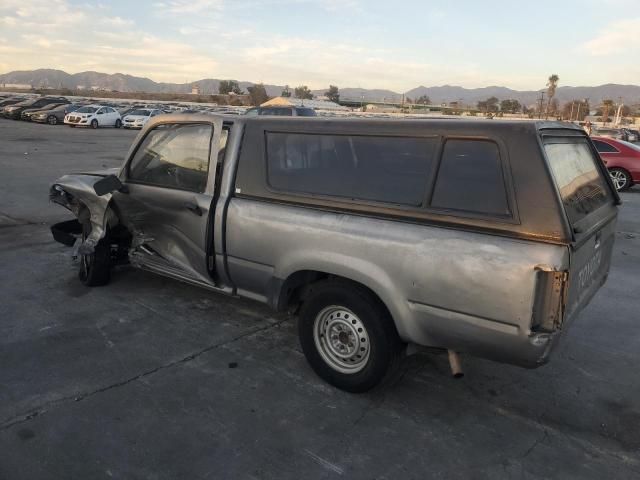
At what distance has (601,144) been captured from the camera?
15.2 meters

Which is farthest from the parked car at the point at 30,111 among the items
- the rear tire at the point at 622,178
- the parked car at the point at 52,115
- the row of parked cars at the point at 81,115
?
the rear tire at the point at 622,178

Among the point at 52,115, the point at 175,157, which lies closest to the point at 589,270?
the point at 175,157

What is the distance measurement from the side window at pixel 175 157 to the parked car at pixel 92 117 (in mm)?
31811

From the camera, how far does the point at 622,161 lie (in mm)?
14742

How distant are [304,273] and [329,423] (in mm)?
1033

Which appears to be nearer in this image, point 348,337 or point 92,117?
point 348,337

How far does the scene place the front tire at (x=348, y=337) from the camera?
337cm

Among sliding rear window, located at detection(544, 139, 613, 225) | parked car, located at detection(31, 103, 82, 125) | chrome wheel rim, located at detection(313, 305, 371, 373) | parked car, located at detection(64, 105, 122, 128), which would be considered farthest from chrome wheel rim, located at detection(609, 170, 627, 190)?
parked car, located at detection(31, 103, 82, 125)

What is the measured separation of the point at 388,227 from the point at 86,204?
11.4 feet

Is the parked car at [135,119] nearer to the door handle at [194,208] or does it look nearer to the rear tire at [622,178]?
the rear tire at [622,178]

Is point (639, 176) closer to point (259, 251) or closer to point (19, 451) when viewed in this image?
point (259, 251)

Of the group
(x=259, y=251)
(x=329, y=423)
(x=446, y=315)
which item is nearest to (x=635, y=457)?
(x=446, y=315)

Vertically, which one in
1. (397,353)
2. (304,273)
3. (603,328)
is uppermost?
(304,273)

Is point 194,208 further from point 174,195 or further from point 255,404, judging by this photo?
point 255,404
